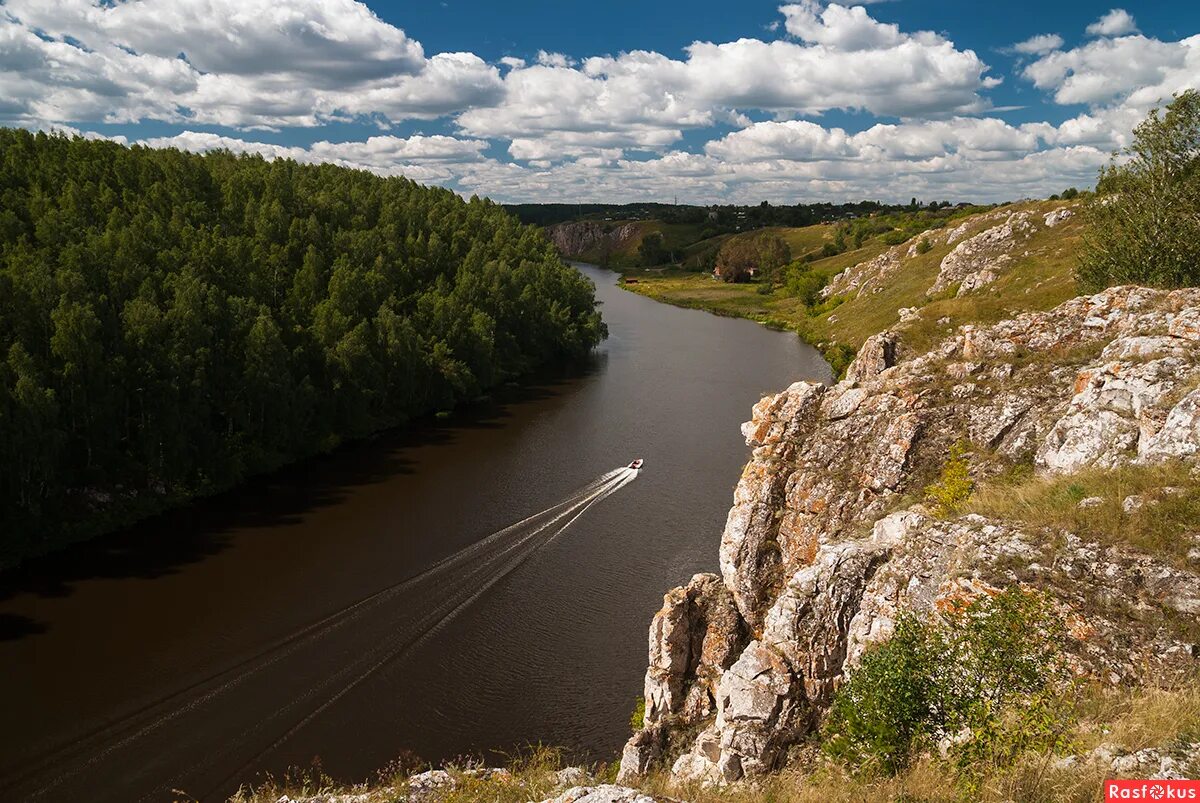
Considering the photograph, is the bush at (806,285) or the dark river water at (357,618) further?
Answer: the bush at (806,285)

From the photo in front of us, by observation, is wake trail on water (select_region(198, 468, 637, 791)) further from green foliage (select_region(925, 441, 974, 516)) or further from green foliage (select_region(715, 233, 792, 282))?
green foliage (select_region(715, 233, 792, 282))

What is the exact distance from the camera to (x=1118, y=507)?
46.5 feet

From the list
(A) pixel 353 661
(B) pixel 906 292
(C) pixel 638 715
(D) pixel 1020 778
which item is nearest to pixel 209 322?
(A) pixel 353 661

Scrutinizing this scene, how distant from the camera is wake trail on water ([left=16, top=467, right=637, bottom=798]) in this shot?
22.7 meters

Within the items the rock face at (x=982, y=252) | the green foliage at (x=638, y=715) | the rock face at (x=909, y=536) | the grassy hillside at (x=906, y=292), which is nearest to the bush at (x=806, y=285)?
the grassy hillside at (x=906, y=292)

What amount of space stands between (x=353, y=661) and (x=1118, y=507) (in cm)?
2437

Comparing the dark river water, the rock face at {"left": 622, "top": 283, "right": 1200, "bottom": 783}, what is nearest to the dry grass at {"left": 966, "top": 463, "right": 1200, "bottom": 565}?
the rock face at {"left": 622, "top": 283, "right": 1200, "bottom": 783}

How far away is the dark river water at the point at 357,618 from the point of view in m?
23.1

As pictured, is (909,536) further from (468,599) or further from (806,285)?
(806,285)

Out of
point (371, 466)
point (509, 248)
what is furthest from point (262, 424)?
point (509, 248)

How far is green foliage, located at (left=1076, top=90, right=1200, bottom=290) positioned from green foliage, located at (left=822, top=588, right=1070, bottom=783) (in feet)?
103

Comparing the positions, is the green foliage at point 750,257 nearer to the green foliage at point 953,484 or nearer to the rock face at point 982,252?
the rock face at point 982,252

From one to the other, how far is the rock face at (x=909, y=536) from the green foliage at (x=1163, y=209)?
52.0ft

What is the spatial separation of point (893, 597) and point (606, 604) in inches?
696
